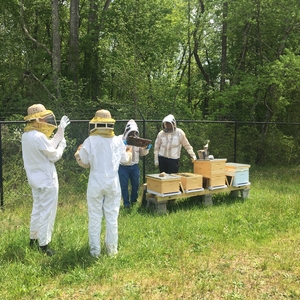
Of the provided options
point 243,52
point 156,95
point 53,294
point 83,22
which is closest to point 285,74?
point 243,52

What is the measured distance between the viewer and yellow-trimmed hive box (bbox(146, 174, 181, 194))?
6.15m

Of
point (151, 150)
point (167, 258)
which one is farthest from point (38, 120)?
point (151, 150)

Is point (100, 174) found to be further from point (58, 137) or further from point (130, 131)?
point (130, 131)

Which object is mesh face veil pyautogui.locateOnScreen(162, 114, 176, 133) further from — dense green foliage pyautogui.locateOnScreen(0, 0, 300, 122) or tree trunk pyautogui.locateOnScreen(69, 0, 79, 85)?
tree trunk pyautogui.locateOnScreen(69, 0, 79, 85)

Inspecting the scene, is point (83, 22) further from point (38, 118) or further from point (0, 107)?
point (38, 118)

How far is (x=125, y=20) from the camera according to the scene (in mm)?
14414

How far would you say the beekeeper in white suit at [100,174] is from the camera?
13.5 ft

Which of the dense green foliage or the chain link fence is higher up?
the dense green foliage

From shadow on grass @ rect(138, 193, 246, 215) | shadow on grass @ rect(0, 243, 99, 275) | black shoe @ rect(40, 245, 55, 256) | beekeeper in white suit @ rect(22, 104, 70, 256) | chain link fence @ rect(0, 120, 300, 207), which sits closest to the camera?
shadow on grass @ rect(0, 243, 99, 275)

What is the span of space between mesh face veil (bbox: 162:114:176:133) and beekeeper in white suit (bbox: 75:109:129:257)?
98.4 inches

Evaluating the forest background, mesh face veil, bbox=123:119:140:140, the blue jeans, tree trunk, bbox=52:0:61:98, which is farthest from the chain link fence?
tree trunk, bbox=52:0:61:98

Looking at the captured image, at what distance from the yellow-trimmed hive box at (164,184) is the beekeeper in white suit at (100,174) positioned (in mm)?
1992

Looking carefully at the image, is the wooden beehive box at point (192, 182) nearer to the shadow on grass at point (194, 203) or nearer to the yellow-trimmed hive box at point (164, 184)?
the yellow-trimmed hive box at point (164, 184)

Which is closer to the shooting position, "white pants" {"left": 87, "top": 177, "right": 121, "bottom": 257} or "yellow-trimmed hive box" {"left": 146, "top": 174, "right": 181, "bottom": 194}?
"white pants" {"left": 87, "top": 177, "right": 121, "bottom": 257}
